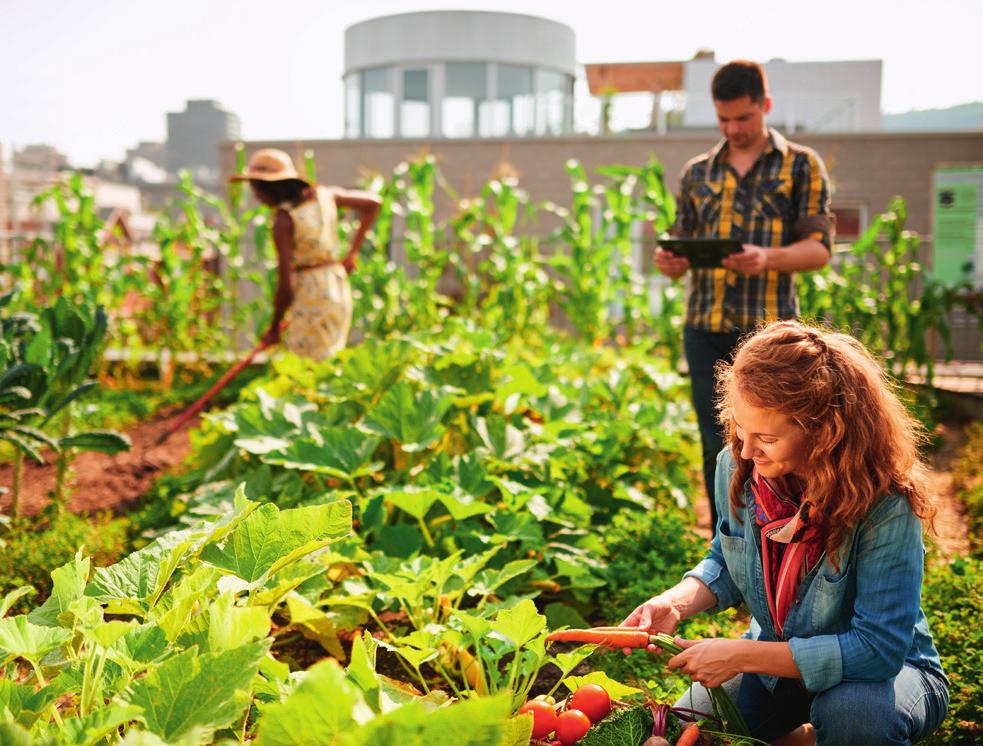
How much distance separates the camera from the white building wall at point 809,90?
56.3ft

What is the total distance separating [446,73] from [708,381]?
52.3ft

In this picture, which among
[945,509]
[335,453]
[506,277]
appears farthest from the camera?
[506,277]

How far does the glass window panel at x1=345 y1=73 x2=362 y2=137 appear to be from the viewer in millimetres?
18016

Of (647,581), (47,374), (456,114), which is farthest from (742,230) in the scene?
(456,114)

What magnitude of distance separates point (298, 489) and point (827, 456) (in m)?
→ 1.88

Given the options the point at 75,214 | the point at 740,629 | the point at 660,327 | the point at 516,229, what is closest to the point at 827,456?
the point at 740,629

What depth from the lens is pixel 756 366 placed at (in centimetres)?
158

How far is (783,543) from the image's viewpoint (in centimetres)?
171

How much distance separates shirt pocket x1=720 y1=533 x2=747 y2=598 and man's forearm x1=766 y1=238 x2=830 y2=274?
136 centimetres

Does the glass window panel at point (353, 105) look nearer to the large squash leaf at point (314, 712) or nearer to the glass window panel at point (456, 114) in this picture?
the glass window panel at point (456, 114)

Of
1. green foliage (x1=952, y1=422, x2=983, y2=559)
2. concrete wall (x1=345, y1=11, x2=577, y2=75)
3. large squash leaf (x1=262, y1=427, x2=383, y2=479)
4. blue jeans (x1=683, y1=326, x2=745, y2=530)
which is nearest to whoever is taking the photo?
large squash leaf (x1=262, y1=427, x2=383, y2=479)

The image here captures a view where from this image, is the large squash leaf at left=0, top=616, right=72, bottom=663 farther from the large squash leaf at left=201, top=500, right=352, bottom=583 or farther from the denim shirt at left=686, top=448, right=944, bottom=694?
the denim shirt at left=686, top=448, right=944, bottom=694

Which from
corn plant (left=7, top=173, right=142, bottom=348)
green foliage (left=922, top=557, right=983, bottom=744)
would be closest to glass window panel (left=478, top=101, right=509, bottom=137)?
corn plant (left=7, top=173, right=142, bottom=348)

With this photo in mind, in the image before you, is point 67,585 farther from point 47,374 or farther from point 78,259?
point 78,259
